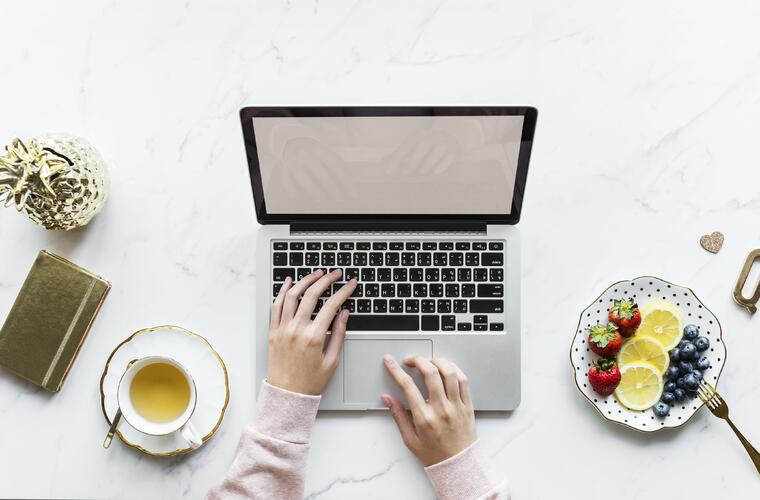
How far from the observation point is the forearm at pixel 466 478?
87cm

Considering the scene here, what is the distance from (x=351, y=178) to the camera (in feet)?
2.78

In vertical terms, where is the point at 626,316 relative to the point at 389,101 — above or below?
below

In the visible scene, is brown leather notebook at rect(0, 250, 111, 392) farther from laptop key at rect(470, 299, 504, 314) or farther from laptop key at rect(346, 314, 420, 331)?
laptop key at rect(470, 299, 504, 314)

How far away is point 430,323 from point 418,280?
0.07m

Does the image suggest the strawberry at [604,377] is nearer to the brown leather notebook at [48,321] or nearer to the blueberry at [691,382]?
the blueberry at [691,382]

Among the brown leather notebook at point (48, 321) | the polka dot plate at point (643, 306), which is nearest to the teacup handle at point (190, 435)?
the brown leather notebook at point (48, 321)

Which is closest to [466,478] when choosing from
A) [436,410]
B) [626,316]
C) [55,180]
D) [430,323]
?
[436,410]

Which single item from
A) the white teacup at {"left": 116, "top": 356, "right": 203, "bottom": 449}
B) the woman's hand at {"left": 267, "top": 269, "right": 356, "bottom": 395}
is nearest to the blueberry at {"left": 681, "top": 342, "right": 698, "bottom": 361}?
the woman's hand at {"left": 267, "top": 269, "right": 356, "bottom": 395}

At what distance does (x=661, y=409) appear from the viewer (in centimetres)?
90

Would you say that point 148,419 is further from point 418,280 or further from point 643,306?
point 643,306

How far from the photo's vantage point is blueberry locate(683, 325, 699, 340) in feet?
2.96

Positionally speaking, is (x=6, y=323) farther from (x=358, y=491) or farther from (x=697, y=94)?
(x=697, y=94)

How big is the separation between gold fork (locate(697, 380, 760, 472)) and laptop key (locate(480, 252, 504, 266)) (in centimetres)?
35

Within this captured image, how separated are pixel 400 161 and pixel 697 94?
1.63 feet
